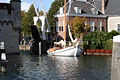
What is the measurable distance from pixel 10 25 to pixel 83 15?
16.6m

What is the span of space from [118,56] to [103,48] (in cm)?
3583

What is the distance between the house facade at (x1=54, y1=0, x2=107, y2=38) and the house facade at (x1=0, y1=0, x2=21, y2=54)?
11741mm

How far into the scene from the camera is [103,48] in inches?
1599

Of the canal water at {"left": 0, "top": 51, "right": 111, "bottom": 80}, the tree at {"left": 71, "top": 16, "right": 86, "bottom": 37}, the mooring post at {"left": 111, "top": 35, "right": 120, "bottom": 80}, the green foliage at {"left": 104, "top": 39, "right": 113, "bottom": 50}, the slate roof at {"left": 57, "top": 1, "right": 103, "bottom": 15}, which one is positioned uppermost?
the slate roof at {"left": 57, "top": 1, "right": 103, "bottom": 15}

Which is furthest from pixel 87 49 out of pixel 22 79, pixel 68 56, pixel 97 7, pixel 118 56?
pixel 118 56

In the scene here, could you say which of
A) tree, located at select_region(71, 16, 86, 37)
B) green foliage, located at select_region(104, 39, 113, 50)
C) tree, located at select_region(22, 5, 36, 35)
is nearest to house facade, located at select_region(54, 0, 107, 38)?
tree, located at select_region(71, 16, 86, 37)

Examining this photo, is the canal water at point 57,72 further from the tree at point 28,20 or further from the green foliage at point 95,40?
the tree at point 28,20

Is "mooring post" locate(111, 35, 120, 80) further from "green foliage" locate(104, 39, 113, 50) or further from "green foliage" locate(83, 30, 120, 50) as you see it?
"green foliage" locate(104, 39, 113, 50)

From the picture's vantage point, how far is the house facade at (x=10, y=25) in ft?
121

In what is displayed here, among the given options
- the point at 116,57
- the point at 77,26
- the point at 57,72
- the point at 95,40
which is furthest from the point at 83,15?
the point at 116,57

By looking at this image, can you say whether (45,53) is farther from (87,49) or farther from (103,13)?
(103,13)

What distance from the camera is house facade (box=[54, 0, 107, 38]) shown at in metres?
48.1

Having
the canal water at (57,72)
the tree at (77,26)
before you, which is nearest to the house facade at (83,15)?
the tree at (77,26)

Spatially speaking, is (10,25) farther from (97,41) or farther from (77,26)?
(97,41)
